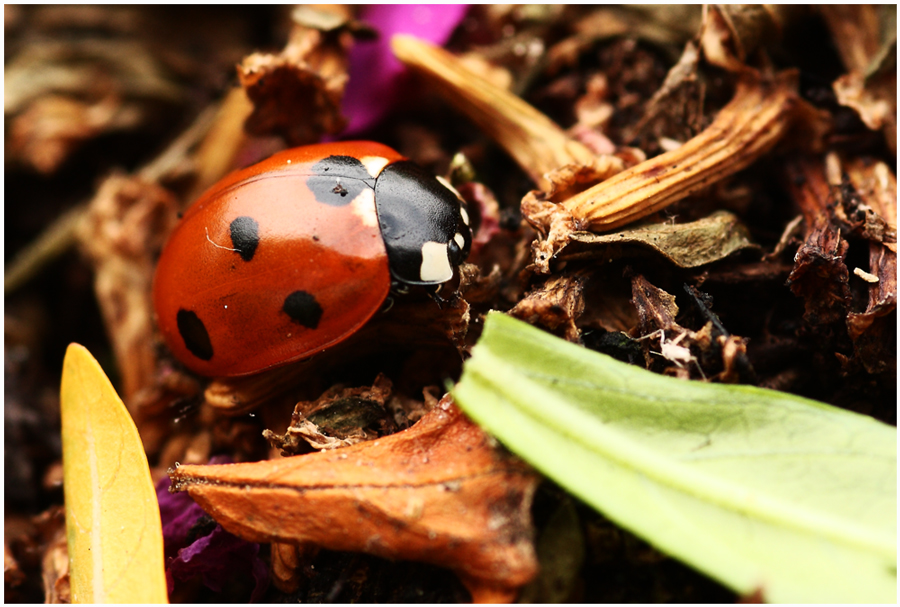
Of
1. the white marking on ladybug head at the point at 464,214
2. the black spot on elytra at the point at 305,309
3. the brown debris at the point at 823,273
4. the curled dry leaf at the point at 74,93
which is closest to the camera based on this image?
the brown debris at the point at 823,273

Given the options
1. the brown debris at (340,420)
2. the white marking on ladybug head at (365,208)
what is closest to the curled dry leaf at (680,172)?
the white marking on ladybug head at (365,208)

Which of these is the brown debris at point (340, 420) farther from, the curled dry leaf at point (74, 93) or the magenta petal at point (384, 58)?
the curled dry leaf at point (74, 93)

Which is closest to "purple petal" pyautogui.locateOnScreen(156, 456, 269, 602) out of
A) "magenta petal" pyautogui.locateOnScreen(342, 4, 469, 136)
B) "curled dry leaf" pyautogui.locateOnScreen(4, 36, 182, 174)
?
"magenta petal" pyautogui.locateOnScreen(342, 4, 469, 136)

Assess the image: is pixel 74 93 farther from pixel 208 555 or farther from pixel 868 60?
pixel 868 60

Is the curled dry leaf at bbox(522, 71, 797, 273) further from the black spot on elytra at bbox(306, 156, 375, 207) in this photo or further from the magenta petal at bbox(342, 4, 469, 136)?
the magenta petal at bbox(342, 4, 469, 136)

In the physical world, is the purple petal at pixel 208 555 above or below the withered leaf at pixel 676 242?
below

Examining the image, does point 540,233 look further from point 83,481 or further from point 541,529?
point 83,481

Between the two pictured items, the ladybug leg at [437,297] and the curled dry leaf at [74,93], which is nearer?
the ladybug leg at [437,297]
